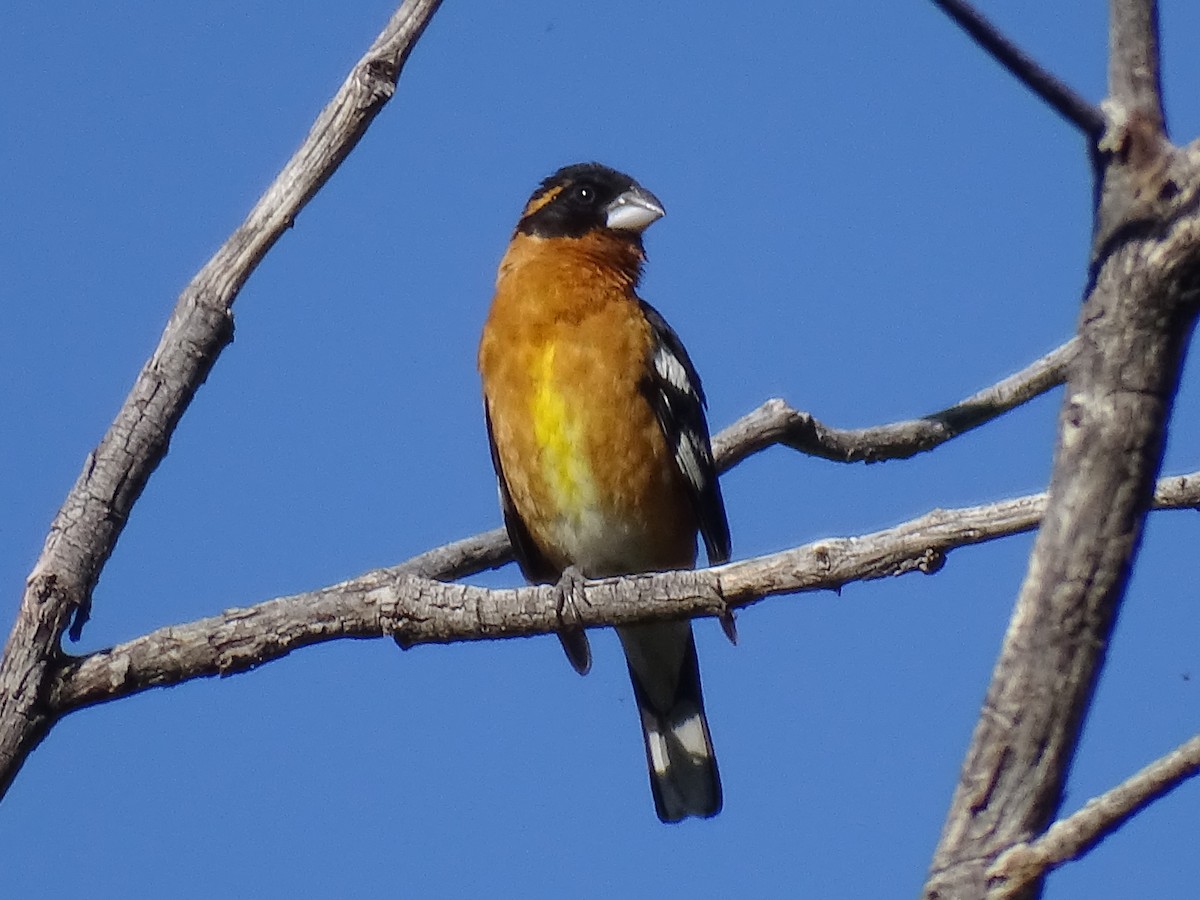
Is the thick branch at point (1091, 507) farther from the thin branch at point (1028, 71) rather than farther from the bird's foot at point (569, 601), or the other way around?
the bird's foot at point (569, 601)

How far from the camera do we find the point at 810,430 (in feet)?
22.0

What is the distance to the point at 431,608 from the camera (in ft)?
16.4

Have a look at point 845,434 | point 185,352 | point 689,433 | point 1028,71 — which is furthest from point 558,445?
point 1028,71

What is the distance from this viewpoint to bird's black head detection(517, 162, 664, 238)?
24.6 ft

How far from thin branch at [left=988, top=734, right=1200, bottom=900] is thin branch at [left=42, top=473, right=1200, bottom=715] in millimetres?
1884

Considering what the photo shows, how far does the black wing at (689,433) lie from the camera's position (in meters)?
6.75

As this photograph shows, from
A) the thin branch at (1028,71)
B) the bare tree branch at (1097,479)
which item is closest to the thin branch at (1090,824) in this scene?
the bare tree branch at (1097,479)

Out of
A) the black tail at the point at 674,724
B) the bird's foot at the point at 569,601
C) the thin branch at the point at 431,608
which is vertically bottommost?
the thin branch at the point at 431,608

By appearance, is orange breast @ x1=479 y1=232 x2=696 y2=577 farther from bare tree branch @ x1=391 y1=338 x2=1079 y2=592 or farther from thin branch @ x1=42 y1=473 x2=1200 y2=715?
thin branch @ x1=42 y1=473 x2=1200 y2=715

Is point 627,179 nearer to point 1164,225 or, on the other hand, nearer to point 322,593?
point 322,593

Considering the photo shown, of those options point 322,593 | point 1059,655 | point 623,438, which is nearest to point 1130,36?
point 1059,655

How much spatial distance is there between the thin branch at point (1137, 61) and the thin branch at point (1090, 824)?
1.07 meters

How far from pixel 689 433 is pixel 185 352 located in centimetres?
242

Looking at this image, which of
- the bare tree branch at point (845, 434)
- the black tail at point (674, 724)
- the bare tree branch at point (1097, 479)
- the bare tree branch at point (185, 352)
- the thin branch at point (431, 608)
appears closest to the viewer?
the bare tree branch at point (1097, 479)
